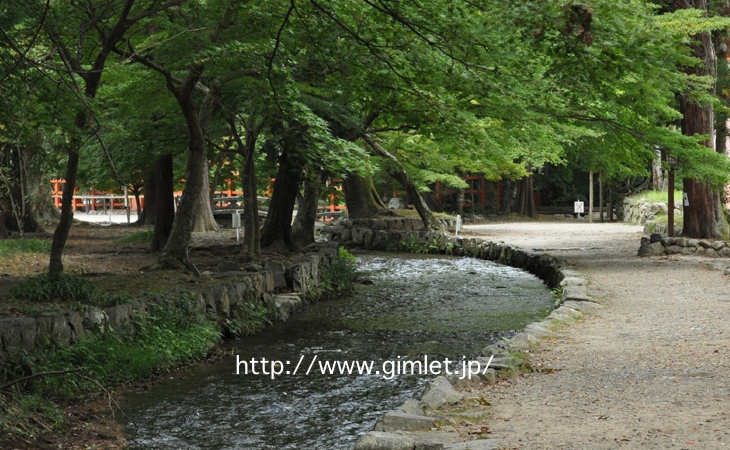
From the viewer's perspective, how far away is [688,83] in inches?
618

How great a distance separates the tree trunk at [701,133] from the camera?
19.0 m

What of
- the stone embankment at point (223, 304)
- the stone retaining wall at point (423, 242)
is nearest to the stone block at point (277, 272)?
the stone embankment at point (223, 304)

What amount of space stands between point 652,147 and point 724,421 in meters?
12.7

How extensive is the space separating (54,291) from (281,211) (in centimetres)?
819

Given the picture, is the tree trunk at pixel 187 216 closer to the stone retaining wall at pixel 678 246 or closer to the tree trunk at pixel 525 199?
the stone retaining wall at pixel 678 246

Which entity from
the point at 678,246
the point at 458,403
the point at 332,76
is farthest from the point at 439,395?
the point at 678,246

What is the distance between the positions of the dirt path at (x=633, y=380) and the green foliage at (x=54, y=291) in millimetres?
5048

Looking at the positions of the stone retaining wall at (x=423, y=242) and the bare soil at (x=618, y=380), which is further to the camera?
the stone retaining wall at (x=423, y=242)

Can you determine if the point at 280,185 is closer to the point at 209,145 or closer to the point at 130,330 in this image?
the point at 209,145

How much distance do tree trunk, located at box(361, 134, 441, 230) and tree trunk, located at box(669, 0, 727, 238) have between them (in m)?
8.25

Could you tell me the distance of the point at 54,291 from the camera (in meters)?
9.69

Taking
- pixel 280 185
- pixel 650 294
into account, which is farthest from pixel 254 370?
pixel 280 185

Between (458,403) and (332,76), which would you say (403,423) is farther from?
(332,76)

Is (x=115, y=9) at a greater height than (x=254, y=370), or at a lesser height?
greater
